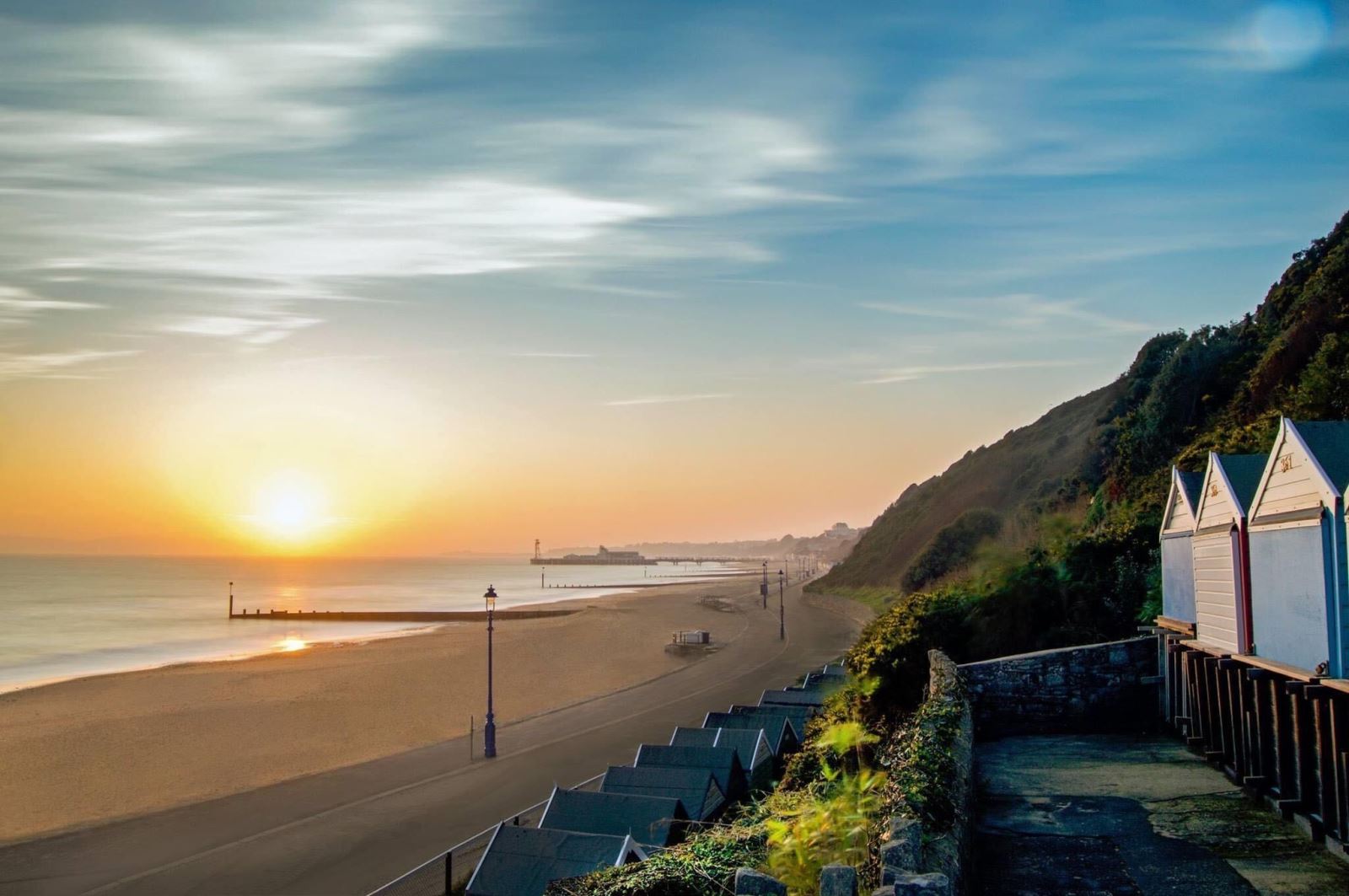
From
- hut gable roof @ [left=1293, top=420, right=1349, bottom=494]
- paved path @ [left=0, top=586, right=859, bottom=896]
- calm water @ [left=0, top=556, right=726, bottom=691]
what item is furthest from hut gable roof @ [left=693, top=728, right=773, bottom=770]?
calm water @ [left=0, top=556, right=726, bottom=691]

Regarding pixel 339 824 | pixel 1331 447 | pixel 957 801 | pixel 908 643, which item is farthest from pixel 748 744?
pixel 1331 447

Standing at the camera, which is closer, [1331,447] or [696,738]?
[1331,447]

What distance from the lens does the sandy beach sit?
27062 mm

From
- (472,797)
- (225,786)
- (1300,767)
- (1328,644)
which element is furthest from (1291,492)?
(225,786)

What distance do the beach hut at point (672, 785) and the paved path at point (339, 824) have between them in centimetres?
455

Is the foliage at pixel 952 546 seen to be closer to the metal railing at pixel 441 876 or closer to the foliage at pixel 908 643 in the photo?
the foliage at pixel 908 643

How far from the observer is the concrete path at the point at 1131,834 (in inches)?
316

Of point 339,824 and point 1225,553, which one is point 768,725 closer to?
point 339,824

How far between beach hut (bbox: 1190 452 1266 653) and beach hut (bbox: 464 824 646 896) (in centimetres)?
759

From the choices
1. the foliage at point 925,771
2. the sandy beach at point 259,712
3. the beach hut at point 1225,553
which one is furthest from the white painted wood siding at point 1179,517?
the sandy beach at point 259,712

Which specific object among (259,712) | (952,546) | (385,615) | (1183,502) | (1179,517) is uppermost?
(1183,502)

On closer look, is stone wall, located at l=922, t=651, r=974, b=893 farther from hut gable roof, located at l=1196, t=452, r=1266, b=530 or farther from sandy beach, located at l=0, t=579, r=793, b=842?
sandy beach, located at l=0, t=579, r=793, b=842

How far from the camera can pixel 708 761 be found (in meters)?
17.8

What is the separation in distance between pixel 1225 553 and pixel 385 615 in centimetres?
10181
